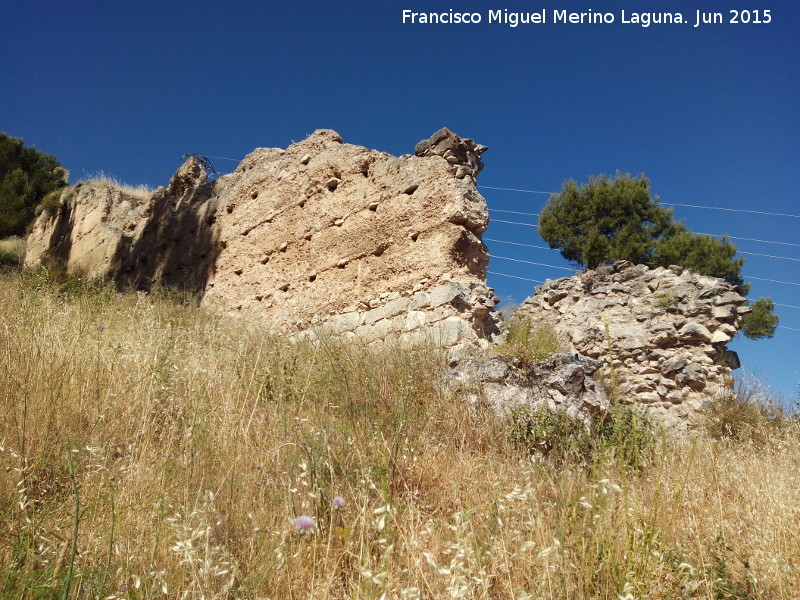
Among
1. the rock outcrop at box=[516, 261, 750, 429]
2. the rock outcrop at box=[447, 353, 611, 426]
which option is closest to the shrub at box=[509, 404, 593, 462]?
the rock outcrop at box=[447, 353, 611, 426]

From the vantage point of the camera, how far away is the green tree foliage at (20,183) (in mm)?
16438

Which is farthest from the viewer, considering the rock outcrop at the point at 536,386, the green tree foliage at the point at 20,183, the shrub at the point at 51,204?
the green tree foliage at the point at 20,183

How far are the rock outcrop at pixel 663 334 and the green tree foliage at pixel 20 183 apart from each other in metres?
19.3

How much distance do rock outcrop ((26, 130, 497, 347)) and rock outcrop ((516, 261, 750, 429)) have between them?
2.59m

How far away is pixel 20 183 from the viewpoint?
16578mm

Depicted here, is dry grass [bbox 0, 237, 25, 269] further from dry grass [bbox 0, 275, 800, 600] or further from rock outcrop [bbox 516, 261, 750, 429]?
rock outcrop [bbox 516, 261, 750, 429]

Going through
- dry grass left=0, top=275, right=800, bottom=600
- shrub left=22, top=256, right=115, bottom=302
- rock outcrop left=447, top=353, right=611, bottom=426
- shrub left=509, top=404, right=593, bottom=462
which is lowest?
dry grass left=0, top=275, right=800, bottom=600

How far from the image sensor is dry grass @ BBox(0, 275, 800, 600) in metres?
1.62

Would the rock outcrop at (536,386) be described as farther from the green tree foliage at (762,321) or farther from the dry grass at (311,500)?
the green tree foliage at (762,321)

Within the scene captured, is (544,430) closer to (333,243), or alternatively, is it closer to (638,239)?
(333,243)

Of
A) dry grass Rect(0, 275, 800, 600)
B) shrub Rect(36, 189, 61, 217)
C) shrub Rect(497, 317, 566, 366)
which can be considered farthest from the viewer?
shrub Rect(36, 189, 61, 217)

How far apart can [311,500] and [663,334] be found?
23.6 feet

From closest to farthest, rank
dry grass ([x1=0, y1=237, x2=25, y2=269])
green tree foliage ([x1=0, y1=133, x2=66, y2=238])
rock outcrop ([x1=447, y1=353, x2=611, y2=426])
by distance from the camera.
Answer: rock outcrop ([x1=447, y1=353, x2=611, y2=426]), dry grass ([x1=0, y1=237, x2=25, y2=269]), green tree foliage ([x1=0, y1=133, x2=66, y2=238])

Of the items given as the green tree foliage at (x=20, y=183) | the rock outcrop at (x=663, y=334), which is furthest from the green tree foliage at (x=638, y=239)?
the green tree foliage at (x=20, y=183)
